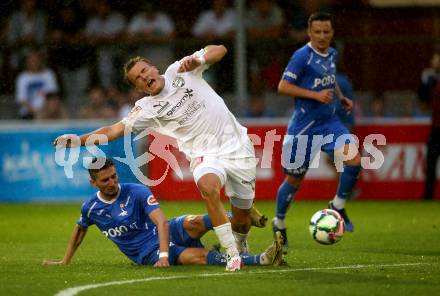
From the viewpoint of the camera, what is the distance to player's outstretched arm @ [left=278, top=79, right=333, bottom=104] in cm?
1090

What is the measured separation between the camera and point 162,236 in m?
8.73

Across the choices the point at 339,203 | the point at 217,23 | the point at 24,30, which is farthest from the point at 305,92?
the point at 24,30

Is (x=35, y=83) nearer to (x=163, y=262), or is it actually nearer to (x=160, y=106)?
(x=160, y=106)

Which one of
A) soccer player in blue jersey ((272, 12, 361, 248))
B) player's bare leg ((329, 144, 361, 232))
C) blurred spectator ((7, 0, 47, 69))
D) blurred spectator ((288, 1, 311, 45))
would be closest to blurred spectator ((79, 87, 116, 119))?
blurred spectator ((7, 0, 47, 69))

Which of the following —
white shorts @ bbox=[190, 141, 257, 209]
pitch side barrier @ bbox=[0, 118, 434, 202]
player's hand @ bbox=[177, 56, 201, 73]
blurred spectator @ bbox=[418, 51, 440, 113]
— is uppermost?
player's hand @ bbox=[177, 56, 201, 73]

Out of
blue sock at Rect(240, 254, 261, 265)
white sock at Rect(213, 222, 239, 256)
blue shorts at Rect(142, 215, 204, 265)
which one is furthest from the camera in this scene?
blue shorts at Rect(142, 215, 204, 265)

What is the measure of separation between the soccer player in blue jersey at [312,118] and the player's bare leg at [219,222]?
2.62m

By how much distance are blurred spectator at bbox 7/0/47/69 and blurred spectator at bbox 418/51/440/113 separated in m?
6.39

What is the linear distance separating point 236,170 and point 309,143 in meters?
2.28

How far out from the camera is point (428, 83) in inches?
682

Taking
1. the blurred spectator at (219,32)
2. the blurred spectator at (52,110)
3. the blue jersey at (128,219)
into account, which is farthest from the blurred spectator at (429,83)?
the blue jersey at (128,219)

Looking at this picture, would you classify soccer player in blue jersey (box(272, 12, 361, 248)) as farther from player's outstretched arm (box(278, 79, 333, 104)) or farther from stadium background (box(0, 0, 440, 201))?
stadium background (box(0, 0, 440, 201))

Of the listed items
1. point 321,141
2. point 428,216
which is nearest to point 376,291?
point 321,141

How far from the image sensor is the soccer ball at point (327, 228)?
31.2 feet
